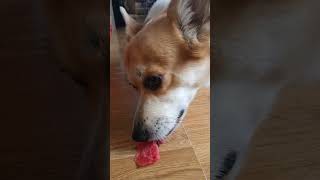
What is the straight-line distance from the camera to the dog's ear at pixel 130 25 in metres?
0.57

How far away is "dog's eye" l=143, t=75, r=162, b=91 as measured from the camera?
58 centimetres

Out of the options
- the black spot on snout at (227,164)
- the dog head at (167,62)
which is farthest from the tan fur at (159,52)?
the black spot on snout at (227,164)

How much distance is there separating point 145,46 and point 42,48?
16 cm

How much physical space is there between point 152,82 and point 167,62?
4 centimetres

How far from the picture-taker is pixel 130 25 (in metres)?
0.57

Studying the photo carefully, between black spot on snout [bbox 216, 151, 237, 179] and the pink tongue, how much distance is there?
0.34 feet

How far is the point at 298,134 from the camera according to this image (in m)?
0.67

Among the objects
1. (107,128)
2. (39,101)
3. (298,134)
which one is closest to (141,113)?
(107,128)

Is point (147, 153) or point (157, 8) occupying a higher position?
point (157, 8)

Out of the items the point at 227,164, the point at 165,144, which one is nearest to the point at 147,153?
the point at 165,144

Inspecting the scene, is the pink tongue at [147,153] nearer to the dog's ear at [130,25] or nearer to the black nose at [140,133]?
the black nose at [140,133]

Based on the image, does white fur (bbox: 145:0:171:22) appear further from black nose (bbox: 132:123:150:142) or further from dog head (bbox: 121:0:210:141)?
black nose (bbox: 132:123:150:142)

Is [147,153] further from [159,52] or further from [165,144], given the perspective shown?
[159,52]

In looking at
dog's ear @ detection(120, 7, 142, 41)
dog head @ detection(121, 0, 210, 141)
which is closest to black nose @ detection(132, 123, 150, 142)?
dog head @ detection(121, 0, 210, 141)
